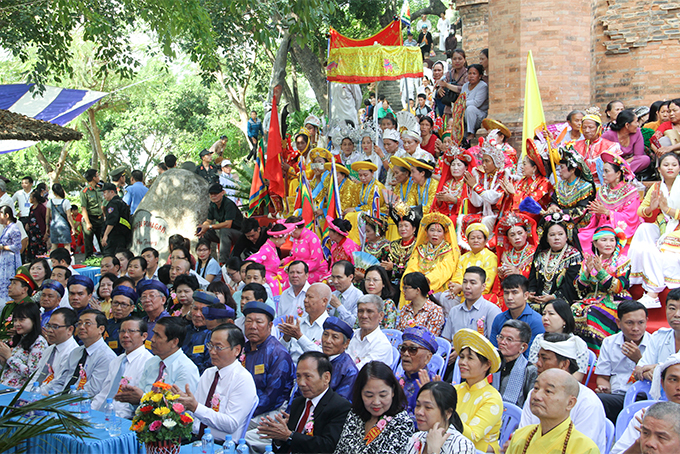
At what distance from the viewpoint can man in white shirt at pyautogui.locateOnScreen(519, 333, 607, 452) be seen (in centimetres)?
392

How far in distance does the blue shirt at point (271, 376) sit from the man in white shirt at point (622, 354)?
2.30 metres

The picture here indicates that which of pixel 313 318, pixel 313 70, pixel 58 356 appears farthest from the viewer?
pixel 313 70

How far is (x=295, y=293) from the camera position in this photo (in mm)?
6992

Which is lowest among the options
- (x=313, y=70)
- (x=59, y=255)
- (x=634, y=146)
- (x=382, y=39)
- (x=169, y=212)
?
(x=59, y=255)

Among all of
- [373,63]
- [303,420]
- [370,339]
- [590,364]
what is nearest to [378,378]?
[303,420]

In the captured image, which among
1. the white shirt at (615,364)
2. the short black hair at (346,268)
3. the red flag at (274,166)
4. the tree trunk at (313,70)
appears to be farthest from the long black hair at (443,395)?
the tree trunk at (313,70)

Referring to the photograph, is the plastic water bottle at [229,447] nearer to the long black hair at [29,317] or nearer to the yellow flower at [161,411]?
the yellow flower at [161,411]

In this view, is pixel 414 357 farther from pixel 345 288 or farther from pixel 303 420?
pixel 345 288

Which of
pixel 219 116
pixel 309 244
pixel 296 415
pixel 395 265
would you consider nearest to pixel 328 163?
pixel 309 244

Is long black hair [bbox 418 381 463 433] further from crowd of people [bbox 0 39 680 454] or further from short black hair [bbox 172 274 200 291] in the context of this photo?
short black hair [bbox 172 274 200 291]

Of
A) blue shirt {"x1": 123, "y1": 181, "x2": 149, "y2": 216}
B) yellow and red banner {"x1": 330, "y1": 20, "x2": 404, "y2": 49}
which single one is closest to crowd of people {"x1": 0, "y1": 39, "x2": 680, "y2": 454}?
blue shirt {"x1": 123, "y1": 181, "x2": 149, "y2": 216}

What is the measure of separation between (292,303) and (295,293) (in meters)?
0.11

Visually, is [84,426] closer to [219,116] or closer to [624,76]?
[624,76]

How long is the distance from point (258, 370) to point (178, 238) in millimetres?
4437
